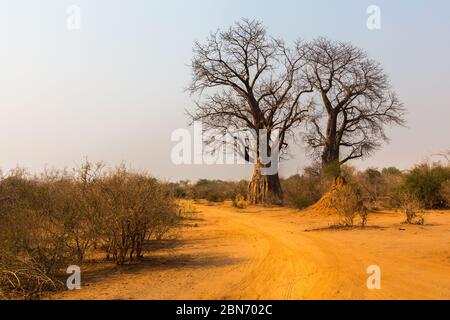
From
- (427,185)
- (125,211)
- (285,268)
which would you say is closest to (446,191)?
(427,185)

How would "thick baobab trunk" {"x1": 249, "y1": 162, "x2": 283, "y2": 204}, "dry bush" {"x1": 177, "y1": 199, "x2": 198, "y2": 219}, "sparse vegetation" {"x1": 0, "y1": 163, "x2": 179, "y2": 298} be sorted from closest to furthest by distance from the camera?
"sparse vegetation" {"x1": 0, "y1": 163, "x2": 179, "y2": 298}, "dry bush" {"x1": 177, "y1": 199, "x2": 198, "y2": 219}, "thick baobab trunk" {"x1": 249, "y1": 162, "x2": 283, "y2": 204}

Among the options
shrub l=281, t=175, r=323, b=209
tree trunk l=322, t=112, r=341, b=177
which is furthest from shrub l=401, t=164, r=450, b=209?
tree trunk l=322, t=112, r=341, b=177

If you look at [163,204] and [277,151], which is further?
[277,151]

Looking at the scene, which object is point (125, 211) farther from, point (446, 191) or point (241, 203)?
point (241, 203)

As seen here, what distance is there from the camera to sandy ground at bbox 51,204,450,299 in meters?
7.02

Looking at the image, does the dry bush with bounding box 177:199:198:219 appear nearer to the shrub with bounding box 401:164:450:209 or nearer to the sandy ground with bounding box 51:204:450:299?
the sandy ground with bounding box 51:204:450:299

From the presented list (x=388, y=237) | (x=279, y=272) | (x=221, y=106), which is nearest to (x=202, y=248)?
(x=279, y=272)

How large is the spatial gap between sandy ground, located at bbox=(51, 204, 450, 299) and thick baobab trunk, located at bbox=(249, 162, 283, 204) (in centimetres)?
1536

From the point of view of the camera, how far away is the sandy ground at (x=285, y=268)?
7023mm

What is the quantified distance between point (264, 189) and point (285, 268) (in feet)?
70.5
